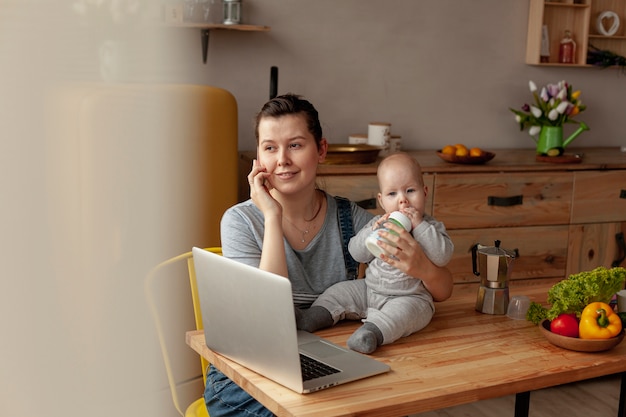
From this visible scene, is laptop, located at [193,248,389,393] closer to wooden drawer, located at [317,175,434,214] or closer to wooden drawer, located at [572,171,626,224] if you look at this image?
wooden drawer, located at [317,175,434,214]

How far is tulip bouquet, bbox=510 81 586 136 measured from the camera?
373 centimetres

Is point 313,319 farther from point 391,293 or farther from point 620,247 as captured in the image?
point 620,247

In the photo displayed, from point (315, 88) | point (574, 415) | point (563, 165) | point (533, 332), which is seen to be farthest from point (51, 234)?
point (563, 165)

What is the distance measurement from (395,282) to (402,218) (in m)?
0.14

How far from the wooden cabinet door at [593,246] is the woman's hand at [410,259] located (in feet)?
6.37

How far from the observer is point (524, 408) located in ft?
5.74

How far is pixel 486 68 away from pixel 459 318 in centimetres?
229

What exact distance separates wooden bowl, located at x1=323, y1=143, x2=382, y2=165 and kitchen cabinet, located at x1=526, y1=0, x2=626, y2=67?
3.89 ft

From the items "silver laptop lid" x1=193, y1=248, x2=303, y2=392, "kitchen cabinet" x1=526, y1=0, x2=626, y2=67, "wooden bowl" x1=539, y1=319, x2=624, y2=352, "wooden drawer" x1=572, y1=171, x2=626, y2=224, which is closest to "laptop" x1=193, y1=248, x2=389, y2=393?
"silver laptop lid" x1=193, y1=248, x2=303, y2=392

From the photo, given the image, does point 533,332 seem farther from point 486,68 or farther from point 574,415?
point 486,68

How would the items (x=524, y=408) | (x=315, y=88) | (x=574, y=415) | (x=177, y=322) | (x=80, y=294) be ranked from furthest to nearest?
(x=315, y=88) → (x=574, y=415) → (x=177, y=322) → (x=80, y=294) → (x=524, y=408)

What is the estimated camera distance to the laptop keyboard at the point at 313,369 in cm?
145

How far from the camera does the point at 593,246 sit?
3.59m

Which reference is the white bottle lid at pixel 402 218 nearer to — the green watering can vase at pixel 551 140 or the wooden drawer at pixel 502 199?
the wooden drawer at pixel 502 199
